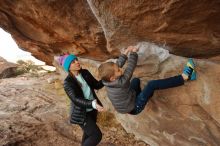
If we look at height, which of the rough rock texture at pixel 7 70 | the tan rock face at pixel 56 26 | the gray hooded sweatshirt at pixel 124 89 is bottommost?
the gray hooded sweatshirt at pixel 124 89

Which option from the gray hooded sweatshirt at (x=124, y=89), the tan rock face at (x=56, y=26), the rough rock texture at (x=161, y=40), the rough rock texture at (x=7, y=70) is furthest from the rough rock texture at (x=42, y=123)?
the rough rock texture at (x=7, y=70)

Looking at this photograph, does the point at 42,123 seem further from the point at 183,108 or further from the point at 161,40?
the point at 161,40

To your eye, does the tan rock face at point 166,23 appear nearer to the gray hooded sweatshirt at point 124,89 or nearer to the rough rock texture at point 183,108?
the rough rock texture at point 183,108

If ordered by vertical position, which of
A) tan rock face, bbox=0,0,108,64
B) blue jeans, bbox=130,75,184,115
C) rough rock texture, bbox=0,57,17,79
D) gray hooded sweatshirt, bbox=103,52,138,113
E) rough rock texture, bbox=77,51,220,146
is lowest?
rough rock texture, bbox=77,51,220,146

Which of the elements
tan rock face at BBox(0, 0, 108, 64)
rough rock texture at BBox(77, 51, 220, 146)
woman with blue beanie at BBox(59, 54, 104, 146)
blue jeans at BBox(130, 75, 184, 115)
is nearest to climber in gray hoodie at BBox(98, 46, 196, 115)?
blue jeans at BBox(130, 75, 184, 115)

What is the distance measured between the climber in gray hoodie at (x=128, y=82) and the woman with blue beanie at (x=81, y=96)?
0.34 meters

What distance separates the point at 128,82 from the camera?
5461mm

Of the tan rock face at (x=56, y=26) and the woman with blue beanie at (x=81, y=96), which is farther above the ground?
the tan rock face at (x=56, y=26)

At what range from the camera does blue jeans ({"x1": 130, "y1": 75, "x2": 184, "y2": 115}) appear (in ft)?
18.6

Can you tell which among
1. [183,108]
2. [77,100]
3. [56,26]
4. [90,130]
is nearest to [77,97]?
[77,100]

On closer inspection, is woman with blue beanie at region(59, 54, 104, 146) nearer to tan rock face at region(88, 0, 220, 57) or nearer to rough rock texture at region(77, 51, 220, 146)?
tan rock face at region(88, 0, 220, 57)

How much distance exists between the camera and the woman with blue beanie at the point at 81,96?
5520mm

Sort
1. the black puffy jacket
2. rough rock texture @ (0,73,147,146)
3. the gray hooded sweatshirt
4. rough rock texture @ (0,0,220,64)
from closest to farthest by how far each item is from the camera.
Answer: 1. rough rock texture @ (0,0,220,64)
2. the gray hooded sweatshirt
3. the black puffy jacket
4. rough rock texture @ (0,73,147,146)

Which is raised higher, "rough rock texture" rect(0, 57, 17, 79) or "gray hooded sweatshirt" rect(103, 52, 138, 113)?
"rough rock texture" rect(0, 57, 17, 79)
